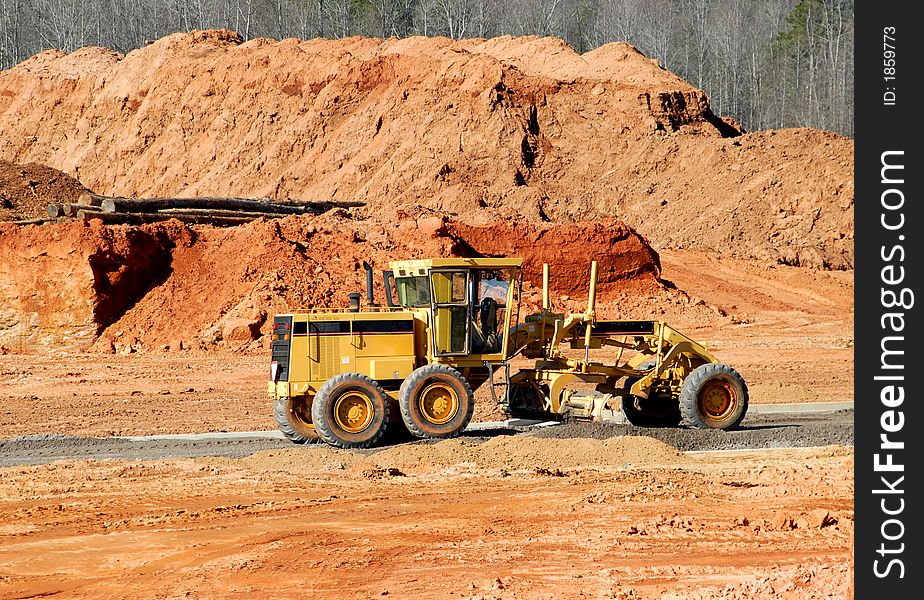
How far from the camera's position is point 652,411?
15523 mm

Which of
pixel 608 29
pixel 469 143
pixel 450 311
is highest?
pixel 608 29

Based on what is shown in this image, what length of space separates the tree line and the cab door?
5793 cm

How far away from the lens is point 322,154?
46812 millimetres

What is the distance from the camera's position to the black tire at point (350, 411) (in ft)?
45.0

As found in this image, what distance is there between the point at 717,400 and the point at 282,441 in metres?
5.77

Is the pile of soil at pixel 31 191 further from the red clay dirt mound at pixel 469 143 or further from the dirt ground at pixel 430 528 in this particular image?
the dirt ground at pixel 430 528

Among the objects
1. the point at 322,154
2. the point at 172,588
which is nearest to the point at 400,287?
the point at 172,588

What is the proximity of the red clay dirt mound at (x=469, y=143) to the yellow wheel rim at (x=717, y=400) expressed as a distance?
20.3 meters

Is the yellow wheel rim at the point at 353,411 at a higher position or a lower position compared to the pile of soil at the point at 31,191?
lower

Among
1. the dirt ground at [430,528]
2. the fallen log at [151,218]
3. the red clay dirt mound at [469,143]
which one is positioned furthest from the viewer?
the red clay dirt mound at [469,143]

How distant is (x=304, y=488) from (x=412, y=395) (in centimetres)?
268

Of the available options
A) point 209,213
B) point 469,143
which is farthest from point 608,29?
point 209,213

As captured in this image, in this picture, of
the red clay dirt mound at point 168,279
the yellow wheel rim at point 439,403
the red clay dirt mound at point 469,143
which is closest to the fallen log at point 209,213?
the red clay dirt mound at point 168,279

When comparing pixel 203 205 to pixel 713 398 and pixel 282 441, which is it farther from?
pixel 713 398
